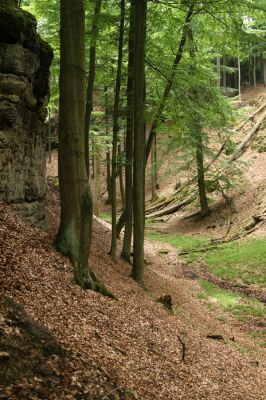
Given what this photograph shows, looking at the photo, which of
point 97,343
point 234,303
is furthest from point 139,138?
point 97,343

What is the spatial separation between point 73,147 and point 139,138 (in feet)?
13.0

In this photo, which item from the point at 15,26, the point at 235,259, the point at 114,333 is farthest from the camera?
the point at 235,259

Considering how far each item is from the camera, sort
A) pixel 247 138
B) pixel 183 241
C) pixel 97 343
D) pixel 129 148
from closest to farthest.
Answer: pixel 97 343, pixel 129 148, pixel 183 241, pixel 247 138

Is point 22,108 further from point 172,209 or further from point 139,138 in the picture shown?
point 172,209

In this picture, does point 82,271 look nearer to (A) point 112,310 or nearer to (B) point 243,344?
(A) point 112,310

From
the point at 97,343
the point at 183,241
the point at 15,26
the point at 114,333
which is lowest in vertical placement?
the point at 183,241

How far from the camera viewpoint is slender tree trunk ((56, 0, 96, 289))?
309 inches

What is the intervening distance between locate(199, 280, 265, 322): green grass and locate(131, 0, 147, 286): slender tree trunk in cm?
303

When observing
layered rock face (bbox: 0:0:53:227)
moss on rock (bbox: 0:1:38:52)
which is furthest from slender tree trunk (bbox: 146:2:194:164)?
moss on rock (bbox: 0:1:38:52)

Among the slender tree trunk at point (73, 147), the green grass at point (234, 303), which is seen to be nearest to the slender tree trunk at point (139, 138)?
the green grass at point (234, 303)

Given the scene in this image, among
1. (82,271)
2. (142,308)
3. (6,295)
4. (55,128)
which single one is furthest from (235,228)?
(55,128)

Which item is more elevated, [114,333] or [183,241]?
[114,333]

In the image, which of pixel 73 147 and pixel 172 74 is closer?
pixel 73 147

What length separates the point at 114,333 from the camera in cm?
672
